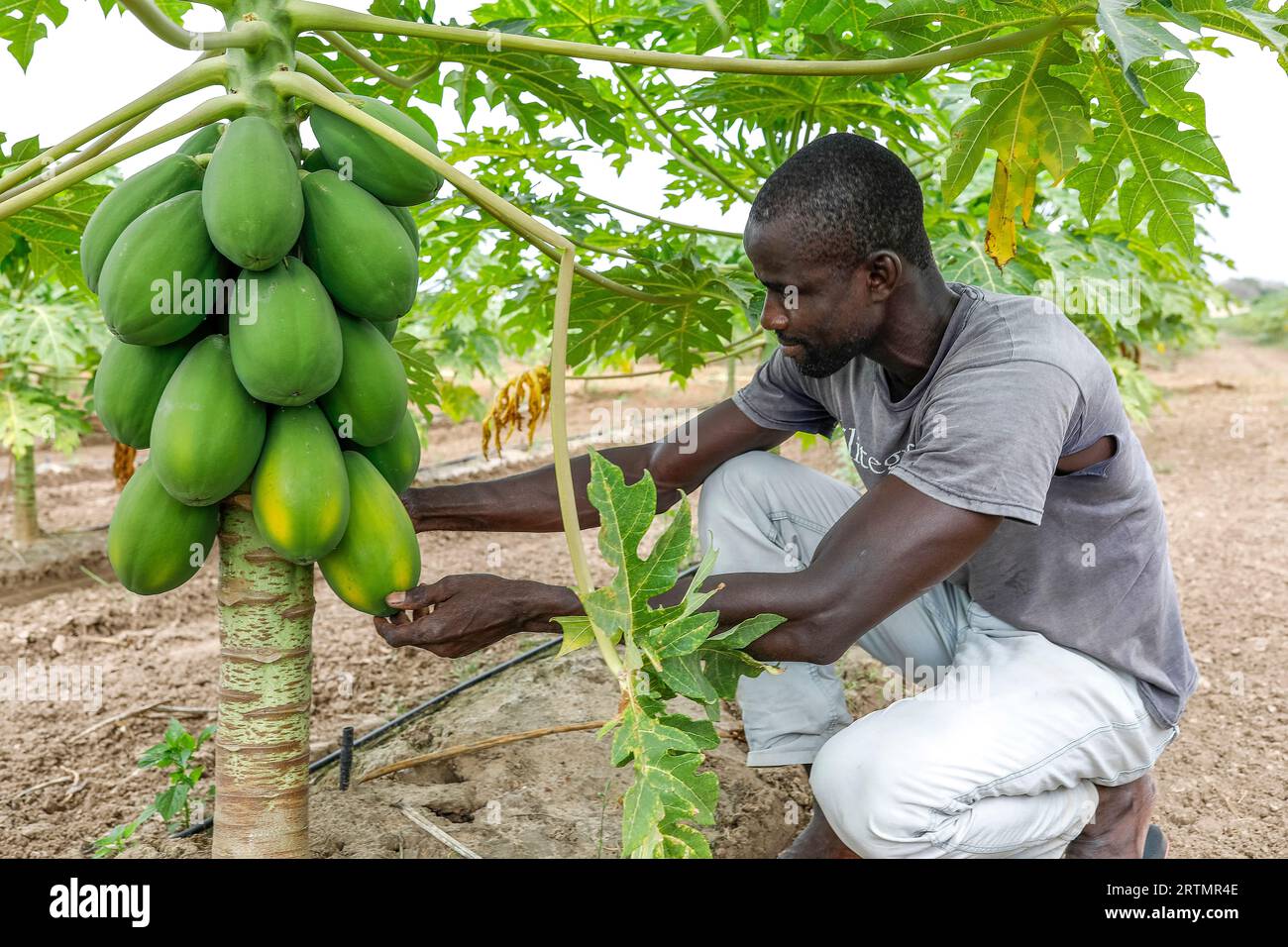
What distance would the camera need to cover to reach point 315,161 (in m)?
1.61

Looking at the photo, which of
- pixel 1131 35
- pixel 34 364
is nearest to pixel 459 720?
pixel 1131 35

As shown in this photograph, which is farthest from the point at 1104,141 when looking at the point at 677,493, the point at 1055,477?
the point at 677,493

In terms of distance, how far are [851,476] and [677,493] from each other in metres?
2.95

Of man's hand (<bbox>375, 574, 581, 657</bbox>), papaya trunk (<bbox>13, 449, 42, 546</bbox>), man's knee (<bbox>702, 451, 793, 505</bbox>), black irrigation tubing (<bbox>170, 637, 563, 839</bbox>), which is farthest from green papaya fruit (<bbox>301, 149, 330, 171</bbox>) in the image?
papaya trunk (<bbox>13, 449, 42, 546</bbox>)

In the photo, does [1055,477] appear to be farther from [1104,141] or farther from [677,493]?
[677,493]

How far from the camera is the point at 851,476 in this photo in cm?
536

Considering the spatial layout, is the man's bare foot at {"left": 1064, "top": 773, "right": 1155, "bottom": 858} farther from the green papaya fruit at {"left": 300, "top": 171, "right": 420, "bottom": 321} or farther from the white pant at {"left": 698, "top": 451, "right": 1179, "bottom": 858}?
the green papaya fruit at {"left": 300, "top": 171, "right": 420, "bottom": 321}

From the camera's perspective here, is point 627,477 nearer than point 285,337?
No

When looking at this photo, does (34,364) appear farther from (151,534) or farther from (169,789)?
(151,534)

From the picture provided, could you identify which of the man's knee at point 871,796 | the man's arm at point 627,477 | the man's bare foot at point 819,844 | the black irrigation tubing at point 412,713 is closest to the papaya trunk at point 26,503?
the black irrigation tubing at point 412,713

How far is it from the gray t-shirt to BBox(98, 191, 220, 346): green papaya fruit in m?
1.12

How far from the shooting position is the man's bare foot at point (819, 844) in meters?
2.14

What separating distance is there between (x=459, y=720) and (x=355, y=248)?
1.65 meters

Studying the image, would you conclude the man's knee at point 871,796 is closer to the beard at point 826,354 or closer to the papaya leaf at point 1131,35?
the beard at point 826,354
